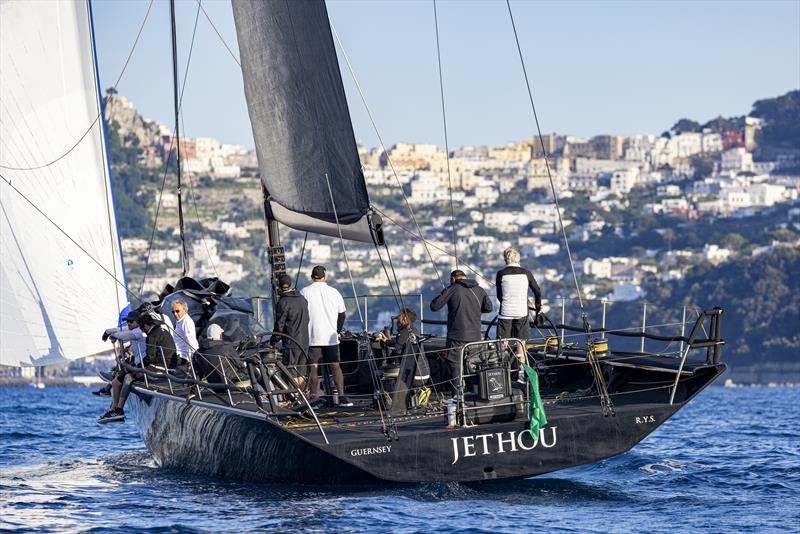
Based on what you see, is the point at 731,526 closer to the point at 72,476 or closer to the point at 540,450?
the point at 540,450

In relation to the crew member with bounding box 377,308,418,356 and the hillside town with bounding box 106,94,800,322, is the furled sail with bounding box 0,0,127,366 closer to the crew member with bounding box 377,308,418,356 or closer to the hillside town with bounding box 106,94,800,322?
the crew member with bounding box 377,308,418,356

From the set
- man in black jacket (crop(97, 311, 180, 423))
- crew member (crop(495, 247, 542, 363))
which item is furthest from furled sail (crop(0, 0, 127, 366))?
crew member (crop(495, 247, 542, 363))

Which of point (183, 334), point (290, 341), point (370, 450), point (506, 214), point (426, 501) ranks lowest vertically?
point (426, 501)

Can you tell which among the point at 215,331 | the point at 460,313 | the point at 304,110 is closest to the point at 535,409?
the point at 460,313

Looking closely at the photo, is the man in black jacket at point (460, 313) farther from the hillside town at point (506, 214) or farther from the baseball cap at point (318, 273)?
the hillside town at point (506, 214)

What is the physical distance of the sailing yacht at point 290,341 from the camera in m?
9.95

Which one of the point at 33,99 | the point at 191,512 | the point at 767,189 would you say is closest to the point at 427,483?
the point at 191,512

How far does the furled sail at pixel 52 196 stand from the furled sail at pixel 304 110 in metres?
3.68

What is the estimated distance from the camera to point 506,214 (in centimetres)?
16312

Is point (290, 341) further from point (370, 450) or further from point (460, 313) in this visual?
point (370, 450)

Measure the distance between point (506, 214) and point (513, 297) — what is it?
5990 inches

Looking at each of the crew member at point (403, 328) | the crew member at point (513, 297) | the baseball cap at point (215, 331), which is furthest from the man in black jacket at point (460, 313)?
the baseball cap at point (215, 331)

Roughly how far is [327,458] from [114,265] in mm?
7065

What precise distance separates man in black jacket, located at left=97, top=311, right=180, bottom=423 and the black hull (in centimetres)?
170
